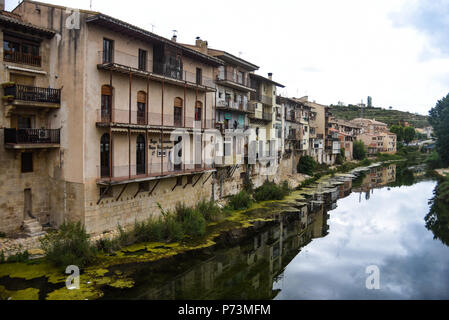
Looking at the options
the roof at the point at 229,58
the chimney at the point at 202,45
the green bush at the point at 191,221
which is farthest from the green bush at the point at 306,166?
the green bush at the point at 191,221

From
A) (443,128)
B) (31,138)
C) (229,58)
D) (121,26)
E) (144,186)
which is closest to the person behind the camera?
(31,138)

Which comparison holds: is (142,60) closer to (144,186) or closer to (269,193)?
(144,186)

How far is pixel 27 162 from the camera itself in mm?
17969

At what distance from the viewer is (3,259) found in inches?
577

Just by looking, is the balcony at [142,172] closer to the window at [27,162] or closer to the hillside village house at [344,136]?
the window at [27,162]

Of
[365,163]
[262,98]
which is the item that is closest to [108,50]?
[262,98]

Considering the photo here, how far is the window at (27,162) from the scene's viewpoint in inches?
699

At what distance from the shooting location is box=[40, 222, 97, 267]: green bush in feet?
47.8

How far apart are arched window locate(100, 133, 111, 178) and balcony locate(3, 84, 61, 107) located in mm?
3002

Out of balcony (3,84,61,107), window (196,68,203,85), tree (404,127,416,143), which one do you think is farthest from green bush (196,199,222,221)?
tree (404,127,416,143)

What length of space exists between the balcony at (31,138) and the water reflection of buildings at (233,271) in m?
8.26

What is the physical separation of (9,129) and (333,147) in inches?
2196

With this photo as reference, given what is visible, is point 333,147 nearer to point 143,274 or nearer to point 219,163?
point 219,163

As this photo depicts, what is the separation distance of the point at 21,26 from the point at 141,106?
22.8 feet
